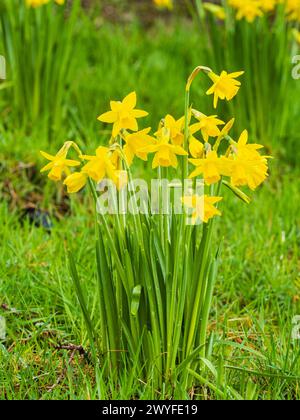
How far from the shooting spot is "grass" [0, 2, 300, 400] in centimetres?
177

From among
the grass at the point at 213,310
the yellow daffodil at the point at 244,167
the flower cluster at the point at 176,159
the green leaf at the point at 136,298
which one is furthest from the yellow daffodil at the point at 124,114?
the grass at the point at 213,310

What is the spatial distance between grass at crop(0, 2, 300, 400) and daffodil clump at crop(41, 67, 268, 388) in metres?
0.06

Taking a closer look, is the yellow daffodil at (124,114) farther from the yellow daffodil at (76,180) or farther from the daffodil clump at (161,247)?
the yellow daffodil at (76,180)

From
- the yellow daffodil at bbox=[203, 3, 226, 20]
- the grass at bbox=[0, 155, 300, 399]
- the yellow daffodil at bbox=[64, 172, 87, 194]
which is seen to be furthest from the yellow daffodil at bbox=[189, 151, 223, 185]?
the yellow daffodil at bbox=[203, 3, 226, 20]

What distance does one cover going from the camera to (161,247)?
1667 mm

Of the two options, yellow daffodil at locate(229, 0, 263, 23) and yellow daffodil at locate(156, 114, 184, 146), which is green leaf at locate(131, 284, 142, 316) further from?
yellow daffodil at locate(229, 0, 263, 23)

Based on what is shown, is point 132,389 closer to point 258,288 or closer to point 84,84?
point 258,288

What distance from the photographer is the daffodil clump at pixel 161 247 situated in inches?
60.4

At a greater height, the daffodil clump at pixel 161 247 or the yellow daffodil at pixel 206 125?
the yellow daffodil at pixel 206 125

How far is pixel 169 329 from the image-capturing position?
168 cm

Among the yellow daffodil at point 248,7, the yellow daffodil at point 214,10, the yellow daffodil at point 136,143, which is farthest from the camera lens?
the yellow daffodil at point 214,10

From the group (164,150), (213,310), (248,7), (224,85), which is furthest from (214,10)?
(164,150)

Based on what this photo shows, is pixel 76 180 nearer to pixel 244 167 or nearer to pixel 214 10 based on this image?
pixel 244 167
